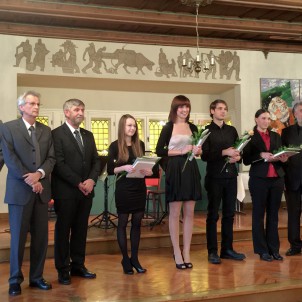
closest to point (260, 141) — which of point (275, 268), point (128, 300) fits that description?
point (275, 268)

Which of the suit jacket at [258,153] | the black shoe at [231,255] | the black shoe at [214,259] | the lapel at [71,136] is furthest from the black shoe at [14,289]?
the suit jacket at [258,153]

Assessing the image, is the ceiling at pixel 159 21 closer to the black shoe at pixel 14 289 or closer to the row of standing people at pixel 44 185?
the row of standing people at pixel 44 185

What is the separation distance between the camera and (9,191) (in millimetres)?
3422

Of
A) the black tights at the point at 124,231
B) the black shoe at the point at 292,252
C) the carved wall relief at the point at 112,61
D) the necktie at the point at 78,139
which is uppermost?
the carved wall relief at the point at 112,61

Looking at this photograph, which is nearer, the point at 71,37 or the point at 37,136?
the point at 37,136

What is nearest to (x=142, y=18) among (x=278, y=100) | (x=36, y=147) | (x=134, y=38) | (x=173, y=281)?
(x=134, y=38)

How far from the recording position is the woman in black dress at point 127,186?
392 cm

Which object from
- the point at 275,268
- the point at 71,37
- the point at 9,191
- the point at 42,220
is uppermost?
the point at 71,37

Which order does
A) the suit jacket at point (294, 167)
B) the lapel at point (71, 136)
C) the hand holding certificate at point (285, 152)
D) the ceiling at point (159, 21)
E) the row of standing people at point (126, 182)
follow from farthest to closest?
the ceiling at point (159, 21) < the suit jacket at point (294, 167) < the hand holding certificate at point (285, 152) < the lapel at point (71, 136) < the row of standing people at point (126, 182)

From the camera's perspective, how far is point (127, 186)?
393 cm

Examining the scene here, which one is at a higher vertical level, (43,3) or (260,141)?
(43,3)

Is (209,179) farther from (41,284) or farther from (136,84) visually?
(136,84)

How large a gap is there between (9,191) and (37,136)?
498 millimetres

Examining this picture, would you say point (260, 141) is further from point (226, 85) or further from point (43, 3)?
point (226, 85)
